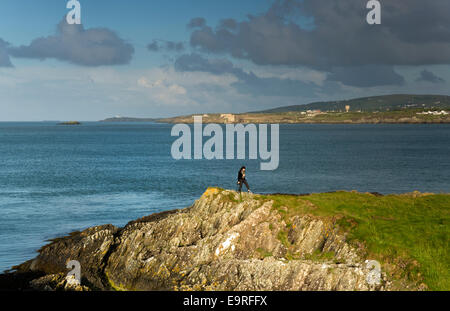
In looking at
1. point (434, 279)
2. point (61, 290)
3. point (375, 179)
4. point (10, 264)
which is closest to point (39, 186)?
point (10, 264)

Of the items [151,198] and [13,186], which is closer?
[151,198]

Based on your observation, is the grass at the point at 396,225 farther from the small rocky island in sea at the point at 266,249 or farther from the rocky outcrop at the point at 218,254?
the rocky outcrop at the point at 218,254

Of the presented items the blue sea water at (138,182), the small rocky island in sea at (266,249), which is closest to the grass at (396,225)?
the small rocky island in sea at (266,249)

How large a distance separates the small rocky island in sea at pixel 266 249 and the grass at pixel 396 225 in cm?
6

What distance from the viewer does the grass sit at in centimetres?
2233

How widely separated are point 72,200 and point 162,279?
3597cm

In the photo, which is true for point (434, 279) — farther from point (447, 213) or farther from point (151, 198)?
point (151, 198)

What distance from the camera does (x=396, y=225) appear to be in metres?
26.4

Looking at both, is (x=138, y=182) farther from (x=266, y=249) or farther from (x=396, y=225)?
(x=396, y=225)

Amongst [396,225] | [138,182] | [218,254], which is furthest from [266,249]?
[138,182]

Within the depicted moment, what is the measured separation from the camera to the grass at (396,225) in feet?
73.3

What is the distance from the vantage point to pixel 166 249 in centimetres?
2883

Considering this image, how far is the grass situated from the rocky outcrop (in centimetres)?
100

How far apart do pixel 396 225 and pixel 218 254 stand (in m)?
11.5
